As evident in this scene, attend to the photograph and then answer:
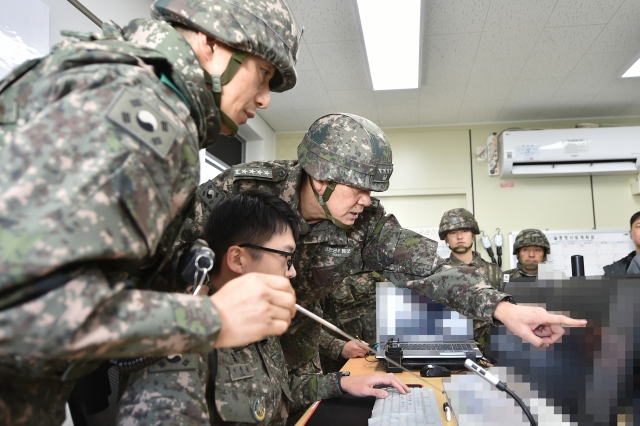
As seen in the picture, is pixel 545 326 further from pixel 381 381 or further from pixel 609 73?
pixel 609 73

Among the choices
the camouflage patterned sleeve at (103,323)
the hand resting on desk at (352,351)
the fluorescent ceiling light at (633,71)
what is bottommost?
the hand resting on desk at (352,351)

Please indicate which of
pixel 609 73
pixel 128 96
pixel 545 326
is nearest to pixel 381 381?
pixel 545 326

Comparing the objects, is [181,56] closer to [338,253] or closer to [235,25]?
[235,25]

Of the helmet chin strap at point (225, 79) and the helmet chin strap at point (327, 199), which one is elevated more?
the helmet chin strap at point (225, 79)

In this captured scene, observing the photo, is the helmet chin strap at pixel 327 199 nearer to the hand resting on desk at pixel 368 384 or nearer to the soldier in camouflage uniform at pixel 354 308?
the hand resting on desk at pixel 368 384

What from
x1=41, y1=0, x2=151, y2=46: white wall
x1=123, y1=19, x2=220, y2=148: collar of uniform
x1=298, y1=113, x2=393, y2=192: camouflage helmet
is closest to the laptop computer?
x1=298, y1=113, x2=393, y2=192: camouflage helmet

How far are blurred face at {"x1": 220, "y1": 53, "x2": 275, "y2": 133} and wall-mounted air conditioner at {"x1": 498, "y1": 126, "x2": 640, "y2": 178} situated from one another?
4.07 m

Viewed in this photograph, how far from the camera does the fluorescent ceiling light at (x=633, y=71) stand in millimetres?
3531

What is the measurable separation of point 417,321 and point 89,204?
5.95ft

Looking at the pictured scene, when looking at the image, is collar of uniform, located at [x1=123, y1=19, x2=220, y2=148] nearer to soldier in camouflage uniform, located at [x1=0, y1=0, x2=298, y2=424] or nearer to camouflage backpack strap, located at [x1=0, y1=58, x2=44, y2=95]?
soldier in camouflage uniform, located at [x1=0, y1=0, x2=298, y2=424]

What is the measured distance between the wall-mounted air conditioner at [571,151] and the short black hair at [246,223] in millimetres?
3790

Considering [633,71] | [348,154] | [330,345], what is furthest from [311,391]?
[633,71]

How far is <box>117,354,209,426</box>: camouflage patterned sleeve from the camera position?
797 mm

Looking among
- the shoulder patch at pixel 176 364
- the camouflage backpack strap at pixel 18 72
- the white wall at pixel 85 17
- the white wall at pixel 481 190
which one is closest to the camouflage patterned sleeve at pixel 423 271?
the shoulder patch at pixel 176 364
